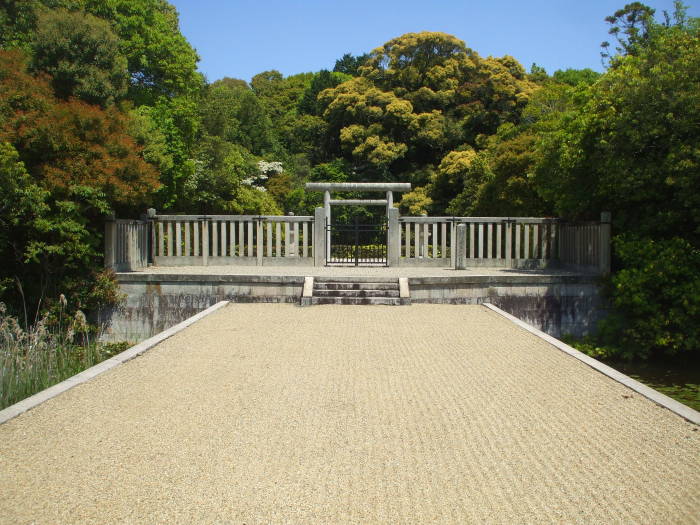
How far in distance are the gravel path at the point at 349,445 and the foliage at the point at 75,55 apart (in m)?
14.1

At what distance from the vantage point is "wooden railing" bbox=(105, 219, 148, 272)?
11.4 m

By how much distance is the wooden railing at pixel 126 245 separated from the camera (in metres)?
11.4

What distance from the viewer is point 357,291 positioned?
420 inches

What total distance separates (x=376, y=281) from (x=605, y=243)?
4295 millimetres

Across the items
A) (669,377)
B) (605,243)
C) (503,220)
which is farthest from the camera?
(503,220)

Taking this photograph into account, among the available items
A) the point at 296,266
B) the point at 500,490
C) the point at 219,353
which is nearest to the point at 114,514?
the point at 500,490

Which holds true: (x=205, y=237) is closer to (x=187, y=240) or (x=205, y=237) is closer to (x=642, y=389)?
(x=187, y=240)

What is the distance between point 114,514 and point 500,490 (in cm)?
195

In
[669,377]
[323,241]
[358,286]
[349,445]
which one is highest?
[323,241]

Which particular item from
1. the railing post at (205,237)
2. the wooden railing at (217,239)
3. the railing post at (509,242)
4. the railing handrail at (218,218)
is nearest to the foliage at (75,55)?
the railing handrail at (218,218)

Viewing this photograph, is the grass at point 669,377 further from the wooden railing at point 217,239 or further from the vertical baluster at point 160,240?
the vertical baluster at point 160,240

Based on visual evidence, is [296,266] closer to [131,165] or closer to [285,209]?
[131,165]

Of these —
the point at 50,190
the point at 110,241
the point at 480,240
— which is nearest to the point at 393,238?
the point at 480,240

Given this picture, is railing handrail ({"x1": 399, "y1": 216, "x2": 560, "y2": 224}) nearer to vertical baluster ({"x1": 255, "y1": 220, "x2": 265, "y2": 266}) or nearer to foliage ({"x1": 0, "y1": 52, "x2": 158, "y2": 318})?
vertical baluster ({"x1": 255, "y1": 220, "x2": 265, "y2": 266})
